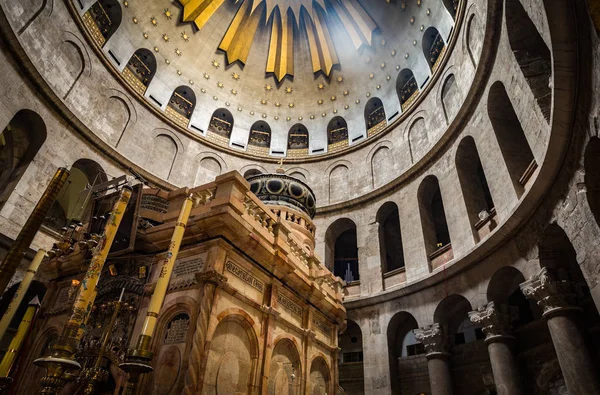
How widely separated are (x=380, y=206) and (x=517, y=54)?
941 centimetres

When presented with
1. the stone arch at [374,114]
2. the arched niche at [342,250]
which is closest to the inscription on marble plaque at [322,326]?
the arched niche at [342,250]

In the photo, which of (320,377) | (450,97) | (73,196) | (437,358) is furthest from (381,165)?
(73,196)

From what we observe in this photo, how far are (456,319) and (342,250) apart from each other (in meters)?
8.59

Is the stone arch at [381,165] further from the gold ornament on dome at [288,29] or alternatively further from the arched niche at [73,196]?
the arched niche at [73,196]

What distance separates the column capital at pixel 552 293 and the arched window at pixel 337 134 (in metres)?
15.1

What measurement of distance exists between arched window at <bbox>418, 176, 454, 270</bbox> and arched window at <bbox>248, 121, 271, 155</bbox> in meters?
11.0

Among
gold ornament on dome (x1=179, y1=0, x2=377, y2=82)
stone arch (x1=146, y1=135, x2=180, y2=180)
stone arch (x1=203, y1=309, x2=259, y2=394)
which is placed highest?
gold ornament on dome (x1=179, y1=0, x2=377, y2=82)

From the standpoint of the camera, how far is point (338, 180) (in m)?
21.4

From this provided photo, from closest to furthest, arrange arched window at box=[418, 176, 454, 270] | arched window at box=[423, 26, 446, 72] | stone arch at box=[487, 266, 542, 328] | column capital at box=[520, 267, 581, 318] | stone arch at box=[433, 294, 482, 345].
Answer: column capital at box=[520, 267, 581, 318]
stone arch at box=[487, 266, 542, 328]
stone arch at box=[433, 294, 482, 345]
arched window at box=[418, 176, 454, 270]
arched window at box=[423, 26, 446, 72]

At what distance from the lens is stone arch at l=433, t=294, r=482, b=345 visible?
41.7 ft

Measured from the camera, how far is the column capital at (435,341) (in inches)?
479

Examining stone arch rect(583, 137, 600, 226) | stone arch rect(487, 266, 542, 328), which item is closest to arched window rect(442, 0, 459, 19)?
stone arch rect(487, 266, 542, 328)

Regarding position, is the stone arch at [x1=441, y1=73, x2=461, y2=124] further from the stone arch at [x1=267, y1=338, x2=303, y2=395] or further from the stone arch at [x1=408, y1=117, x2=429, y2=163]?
the stone arch at [x1=267, y1=338, x2=303, y2=395]

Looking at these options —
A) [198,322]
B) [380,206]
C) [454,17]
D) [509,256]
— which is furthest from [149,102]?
[509,256]
